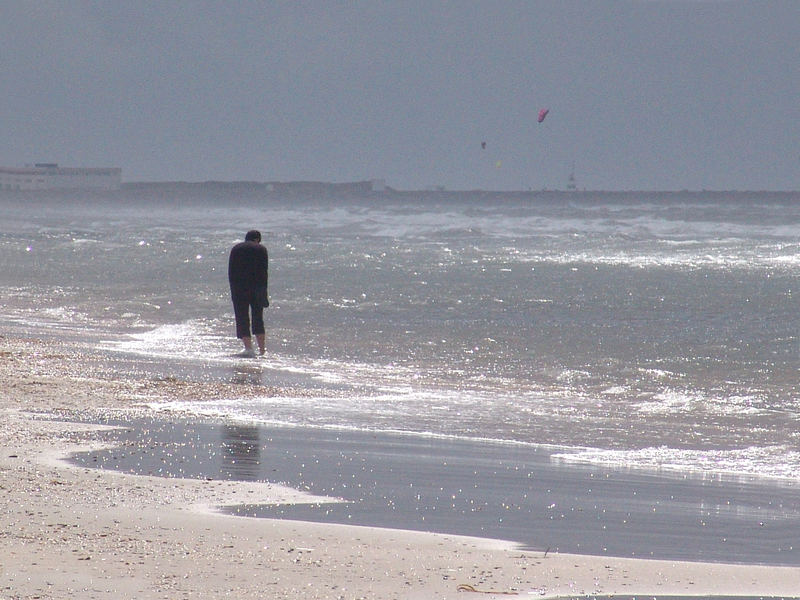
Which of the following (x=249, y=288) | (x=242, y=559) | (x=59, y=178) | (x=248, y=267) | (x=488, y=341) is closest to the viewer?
(x=242, y=559)

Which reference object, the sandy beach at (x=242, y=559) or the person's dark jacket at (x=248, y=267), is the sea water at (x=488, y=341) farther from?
the sandy beach at (x=242, y=559)

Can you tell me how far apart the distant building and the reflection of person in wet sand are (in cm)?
16231

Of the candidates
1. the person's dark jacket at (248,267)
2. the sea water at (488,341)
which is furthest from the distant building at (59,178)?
the person's dark jacket at (248,267)

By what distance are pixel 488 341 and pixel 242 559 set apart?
9.08m

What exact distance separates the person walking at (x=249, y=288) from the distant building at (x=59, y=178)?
15700 cm

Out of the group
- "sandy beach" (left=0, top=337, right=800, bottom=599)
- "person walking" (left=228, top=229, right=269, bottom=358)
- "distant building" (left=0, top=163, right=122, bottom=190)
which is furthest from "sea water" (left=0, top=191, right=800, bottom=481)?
"distant building" (left=0, top=163, right=122, bottom=190)

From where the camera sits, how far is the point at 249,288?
12227 mm

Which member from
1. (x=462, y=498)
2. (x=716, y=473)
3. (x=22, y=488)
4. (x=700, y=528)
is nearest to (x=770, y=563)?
(x=700, y=528)

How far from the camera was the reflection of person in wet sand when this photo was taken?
5814 mm

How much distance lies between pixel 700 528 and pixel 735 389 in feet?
15.9

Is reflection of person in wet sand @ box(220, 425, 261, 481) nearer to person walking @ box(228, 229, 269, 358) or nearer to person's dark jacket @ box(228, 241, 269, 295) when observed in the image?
person walking @ box(228, 229, 269, 358)

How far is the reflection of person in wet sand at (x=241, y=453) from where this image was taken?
5.81 metres

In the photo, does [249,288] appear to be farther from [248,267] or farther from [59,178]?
[59,178]

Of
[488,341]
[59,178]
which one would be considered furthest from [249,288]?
[59,178]
